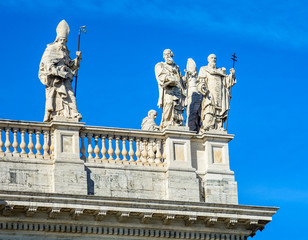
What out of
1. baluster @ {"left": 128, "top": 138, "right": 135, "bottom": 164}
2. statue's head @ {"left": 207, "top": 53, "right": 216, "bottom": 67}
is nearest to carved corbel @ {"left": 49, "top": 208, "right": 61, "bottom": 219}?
baluster @ {"left": 128, "top": 138, "right": 135, "bottom": 164}

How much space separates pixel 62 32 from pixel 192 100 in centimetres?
427

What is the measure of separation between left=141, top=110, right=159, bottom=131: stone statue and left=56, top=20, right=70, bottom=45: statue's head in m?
4.50

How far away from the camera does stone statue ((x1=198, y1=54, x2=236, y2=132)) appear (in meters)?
36.8

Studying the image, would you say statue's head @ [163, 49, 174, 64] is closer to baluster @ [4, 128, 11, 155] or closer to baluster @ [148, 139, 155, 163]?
baluster @ [148, 139, 155, 163]

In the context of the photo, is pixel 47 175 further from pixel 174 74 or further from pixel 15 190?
pixel 174 74

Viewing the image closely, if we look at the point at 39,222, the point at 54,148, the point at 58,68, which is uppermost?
the point at 58,68

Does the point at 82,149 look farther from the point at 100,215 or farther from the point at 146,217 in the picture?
the point at 146,217

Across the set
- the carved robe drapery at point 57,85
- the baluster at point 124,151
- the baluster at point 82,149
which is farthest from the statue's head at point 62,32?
the baluster at point 124,151

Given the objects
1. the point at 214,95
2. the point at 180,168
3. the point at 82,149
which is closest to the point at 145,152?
the point at 180,168

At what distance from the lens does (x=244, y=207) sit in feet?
115

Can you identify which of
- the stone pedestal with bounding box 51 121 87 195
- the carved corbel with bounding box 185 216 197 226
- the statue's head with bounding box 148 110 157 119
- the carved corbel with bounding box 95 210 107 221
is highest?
the statue's head with bounding box 148 110 157 119

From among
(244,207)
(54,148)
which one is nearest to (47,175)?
(54,148)

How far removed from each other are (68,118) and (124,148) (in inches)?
69.8

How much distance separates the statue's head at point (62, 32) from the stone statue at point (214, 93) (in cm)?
402
